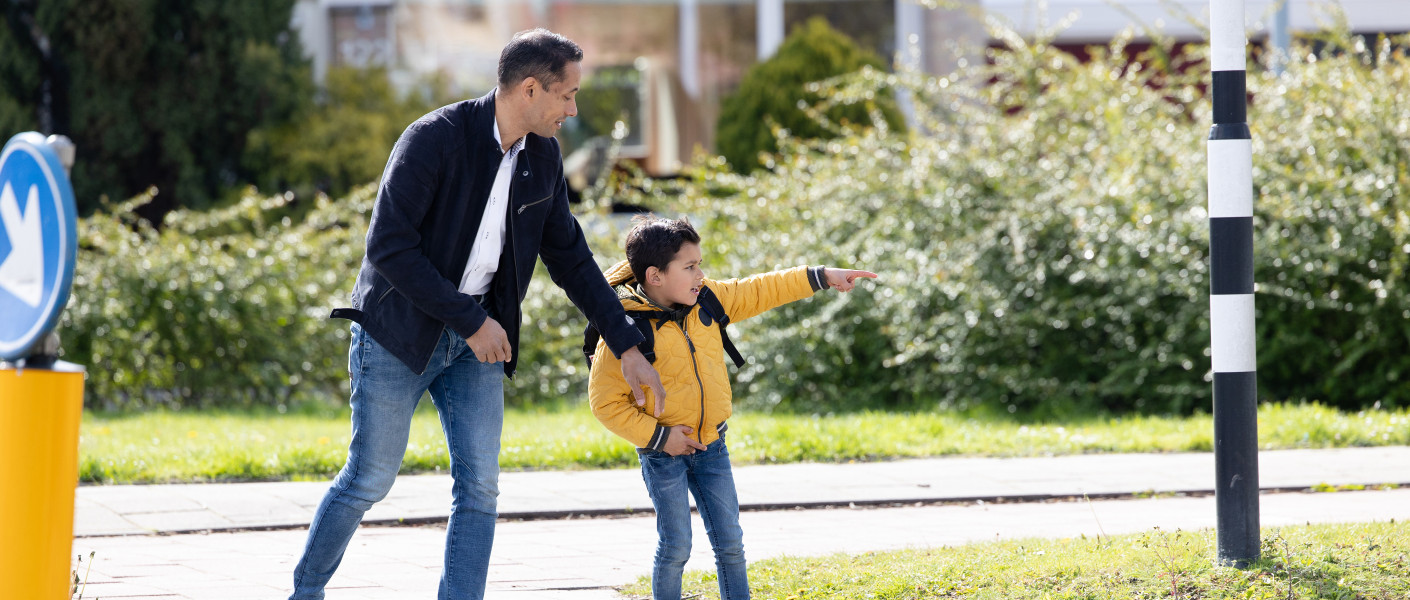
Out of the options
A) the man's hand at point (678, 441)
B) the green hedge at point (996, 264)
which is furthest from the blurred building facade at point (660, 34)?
the man's hand at point (678, 441)

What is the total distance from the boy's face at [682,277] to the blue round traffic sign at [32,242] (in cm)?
165

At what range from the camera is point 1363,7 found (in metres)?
22.3

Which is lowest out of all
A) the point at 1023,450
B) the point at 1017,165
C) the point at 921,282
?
the point at 1023,450

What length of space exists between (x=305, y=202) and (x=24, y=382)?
1720 centimetres

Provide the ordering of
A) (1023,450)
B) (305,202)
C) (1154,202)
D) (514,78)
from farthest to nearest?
1. (305,202)
2. (1154,202)
3. (1023,450)
4. (514,78)

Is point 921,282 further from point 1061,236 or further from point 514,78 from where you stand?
point 514,78

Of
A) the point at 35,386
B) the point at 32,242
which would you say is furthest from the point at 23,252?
the point at 35,386

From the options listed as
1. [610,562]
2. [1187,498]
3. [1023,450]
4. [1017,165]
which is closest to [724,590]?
[610,562]

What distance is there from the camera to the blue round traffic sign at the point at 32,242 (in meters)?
2.57

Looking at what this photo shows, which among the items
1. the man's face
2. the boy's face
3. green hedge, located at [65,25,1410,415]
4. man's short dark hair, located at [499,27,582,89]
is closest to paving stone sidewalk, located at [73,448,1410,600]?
the boy's face

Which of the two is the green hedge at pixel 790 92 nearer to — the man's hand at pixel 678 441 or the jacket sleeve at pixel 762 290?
the jacket sleeve at pixel 762 290

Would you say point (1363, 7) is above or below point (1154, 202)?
above

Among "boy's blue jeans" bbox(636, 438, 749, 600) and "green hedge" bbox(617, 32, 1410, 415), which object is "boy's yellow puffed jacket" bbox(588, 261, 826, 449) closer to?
"boy's blue jeans" bbox(636, 438, 749, 600)

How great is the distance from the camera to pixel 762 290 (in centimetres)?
407
